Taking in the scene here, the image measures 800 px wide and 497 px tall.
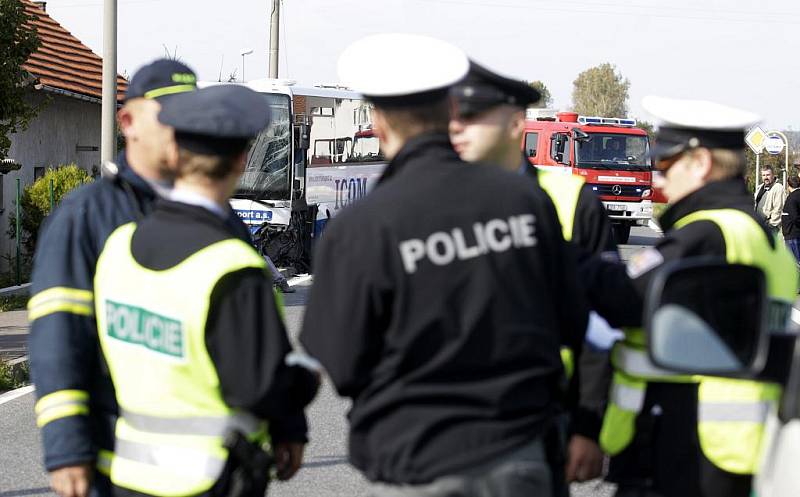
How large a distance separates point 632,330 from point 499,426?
2.49 ft

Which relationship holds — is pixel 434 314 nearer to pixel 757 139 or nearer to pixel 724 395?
pixel 724 395

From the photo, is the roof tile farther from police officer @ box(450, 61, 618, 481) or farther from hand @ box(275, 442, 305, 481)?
hand @ box(275, 442, 305, 481)

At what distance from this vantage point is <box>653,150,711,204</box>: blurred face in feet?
11.8

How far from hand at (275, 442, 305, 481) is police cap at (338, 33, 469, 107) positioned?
1004mm

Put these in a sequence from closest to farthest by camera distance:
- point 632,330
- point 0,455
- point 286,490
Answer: point 632,330, point 286,490, point 0,455

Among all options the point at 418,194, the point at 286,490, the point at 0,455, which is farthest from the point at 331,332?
the point at 0,455

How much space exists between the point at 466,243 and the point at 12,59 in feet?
39.1

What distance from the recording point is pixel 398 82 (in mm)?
2932

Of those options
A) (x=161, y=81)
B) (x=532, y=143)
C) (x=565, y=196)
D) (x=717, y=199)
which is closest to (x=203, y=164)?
(x=161, y=81)

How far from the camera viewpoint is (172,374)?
3.17 m

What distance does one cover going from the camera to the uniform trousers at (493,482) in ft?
9.23

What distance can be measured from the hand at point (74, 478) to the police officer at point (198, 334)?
4.1 inches

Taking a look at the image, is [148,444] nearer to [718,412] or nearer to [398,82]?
[398,82]

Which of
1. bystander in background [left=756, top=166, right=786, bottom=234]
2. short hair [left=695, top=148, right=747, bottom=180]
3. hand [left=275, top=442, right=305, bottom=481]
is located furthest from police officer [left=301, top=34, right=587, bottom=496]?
bystander in background [left=756, top=166, right=786, bottom=234]
